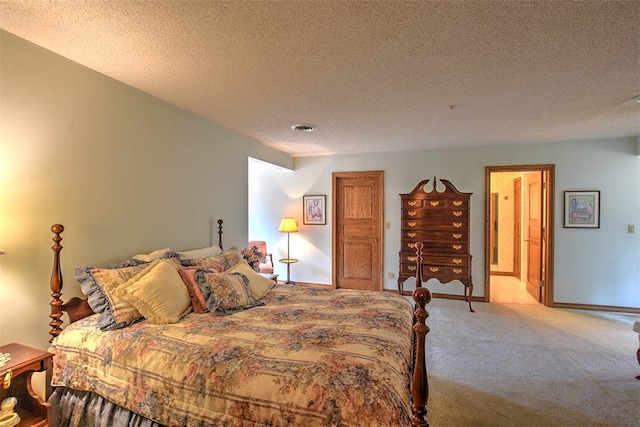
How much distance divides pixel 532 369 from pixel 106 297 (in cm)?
333

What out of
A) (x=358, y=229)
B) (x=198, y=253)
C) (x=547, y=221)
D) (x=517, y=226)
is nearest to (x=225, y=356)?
(x=198, y=253)

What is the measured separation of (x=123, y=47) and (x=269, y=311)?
1.92 m

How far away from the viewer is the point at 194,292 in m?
2.25

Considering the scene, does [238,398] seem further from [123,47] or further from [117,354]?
[123,47]

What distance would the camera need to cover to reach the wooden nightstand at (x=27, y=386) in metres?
1.62

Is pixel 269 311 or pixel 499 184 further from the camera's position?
pixel 499 184

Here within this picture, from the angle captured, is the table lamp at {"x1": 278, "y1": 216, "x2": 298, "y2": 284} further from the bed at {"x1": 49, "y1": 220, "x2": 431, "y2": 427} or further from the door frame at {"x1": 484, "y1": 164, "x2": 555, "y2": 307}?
the door frame at {"x1": 484, "y1": 164, "x2": 555, "y2": 307}

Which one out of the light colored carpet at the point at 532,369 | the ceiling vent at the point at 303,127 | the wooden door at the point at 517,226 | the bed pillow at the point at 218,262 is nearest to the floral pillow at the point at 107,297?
the bed pillow at the point at 218,262

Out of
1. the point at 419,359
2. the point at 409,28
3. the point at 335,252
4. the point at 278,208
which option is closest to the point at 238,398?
the point at 419,359

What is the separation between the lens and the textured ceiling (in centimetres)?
158

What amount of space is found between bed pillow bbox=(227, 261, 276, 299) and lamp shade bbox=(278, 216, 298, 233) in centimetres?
242

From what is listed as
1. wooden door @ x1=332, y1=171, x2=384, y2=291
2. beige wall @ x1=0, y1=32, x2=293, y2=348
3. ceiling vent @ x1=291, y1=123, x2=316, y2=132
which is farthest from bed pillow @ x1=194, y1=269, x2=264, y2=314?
wooden door @ x1=332, y1=171, x2=384, y2=291

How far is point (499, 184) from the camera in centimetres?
717

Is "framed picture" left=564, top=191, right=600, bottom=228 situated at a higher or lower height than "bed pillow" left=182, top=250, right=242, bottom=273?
higher
